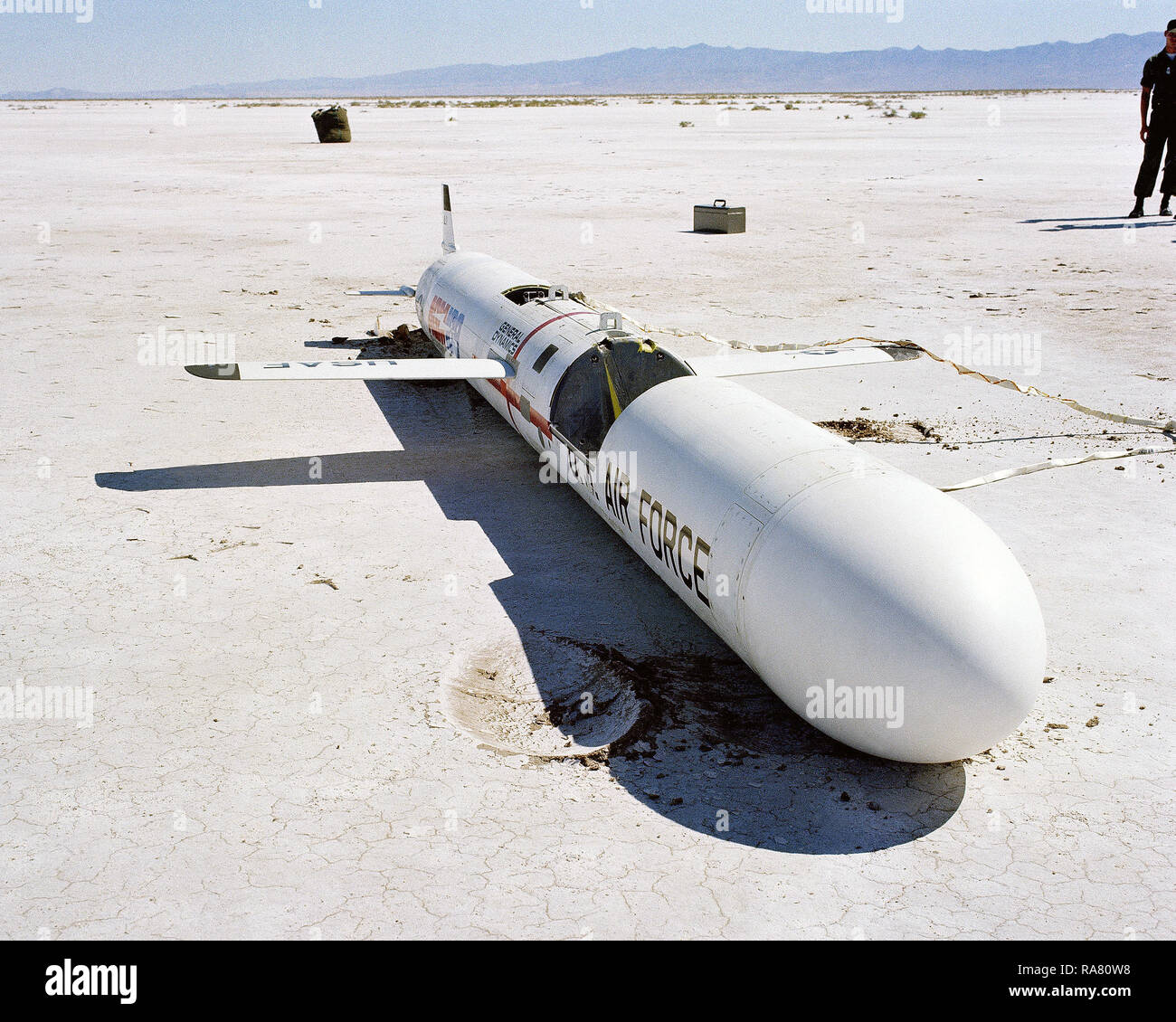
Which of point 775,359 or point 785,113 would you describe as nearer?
point 775,359

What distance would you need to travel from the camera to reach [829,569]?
6438mm

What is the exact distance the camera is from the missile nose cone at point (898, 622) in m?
6.08

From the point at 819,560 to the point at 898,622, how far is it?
67 centimetres

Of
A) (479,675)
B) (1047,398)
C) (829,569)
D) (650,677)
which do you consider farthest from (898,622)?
(1047,398)

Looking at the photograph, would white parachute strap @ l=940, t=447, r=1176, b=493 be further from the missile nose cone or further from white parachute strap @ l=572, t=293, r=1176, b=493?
the missile nose cone

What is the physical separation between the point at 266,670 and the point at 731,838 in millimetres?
3984

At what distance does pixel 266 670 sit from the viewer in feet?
26.7

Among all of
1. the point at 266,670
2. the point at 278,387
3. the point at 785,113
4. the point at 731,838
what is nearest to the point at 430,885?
the point at 731,838

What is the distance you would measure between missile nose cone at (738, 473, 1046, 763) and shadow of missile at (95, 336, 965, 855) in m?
0.38

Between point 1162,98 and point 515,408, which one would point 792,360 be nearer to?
point 515,408

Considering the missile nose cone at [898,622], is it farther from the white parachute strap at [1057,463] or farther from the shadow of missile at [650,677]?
the white parachute strap at [1057,463]

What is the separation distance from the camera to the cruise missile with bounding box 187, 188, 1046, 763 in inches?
241

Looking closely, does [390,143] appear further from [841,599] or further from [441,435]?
[841,599]

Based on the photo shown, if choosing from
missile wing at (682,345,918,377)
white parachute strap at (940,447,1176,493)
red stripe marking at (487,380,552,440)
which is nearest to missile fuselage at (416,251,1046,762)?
red stripe marking at (487,380,552,440)
